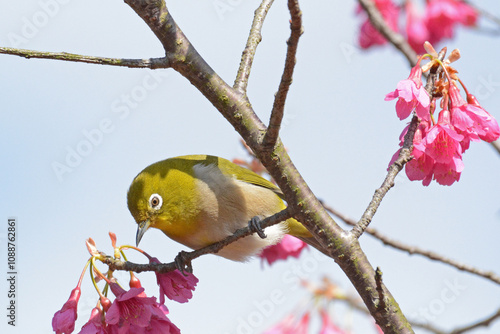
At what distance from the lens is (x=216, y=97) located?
111 inches

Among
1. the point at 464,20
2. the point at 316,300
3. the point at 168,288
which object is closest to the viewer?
the point at 168,288

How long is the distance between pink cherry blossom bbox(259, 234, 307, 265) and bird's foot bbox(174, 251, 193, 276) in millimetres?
1664

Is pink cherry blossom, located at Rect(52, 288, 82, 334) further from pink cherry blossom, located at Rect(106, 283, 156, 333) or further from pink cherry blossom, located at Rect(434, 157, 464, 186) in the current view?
pink cherry blossom, located at Rect(434, 157, 464, 186)

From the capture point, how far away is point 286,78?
2.47 metres

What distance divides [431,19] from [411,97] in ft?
11.5

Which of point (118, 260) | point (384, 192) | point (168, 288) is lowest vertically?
point (384, 192)

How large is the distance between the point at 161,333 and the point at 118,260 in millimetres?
481

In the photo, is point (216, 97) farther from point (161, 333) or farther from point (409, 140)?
point (161, 333)

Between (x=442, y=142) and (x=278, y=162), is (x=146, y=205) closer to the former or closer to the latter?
(x=278, y=162)

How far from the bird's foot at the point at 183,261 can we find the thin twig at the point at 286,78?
1234 mm

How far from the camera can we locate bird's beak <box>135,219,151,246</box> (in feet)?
14.0

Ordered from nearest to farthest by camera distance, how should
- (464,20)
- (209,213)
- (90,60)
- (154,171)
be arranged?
(90,60)
(209,213)
(154,171)
(464,20)

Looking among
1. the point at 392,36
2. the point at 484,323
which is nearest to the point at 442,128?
the point at 392,36

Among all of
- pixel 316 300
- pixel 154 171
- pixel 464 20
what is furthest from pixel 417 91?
pixel 464 20
